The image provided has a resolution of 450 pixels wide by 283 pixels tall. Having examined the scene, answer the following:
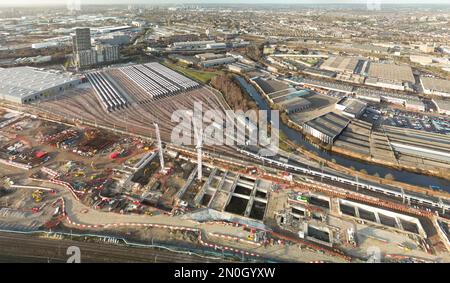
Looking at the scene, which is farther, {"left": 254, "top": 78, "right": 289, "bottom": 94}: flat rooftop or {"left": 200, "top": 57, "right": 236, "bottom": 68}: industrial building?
{"left": 200, "top": 57, "right": 236, "bottom": 68}: industrial building

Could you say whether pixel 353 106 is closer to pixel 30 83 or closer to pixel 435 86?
pixel 435 86

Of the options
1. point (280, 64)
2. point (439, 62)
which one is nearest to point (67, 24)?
point (280, 64)

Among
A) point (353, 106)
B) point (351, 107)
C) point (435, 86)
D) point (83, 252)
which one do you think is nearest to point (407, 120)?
point (353, 106)

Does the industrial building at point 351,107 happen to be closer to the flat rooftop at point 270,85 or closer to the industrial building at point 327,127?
the industrial building at point 327,127

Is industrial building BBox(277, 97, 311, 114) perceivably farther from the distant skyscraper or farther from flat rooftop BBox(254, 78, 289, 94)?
the distant skyscraper

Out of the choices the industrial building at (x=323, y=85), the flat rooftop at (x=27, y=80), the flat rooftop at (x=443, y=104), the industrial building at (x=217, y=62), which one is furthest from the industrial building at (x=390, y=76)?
the flat rooftop at (x=27, y=80)

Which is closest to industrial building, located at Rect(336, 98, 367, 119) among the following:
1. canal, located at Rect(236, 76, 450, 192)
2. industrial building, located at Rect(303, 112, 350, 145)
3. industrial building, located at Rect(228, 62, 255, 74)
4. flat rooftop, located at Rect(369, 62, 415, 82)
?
industrial building, located at Rect(303, 112, 350, 145)
